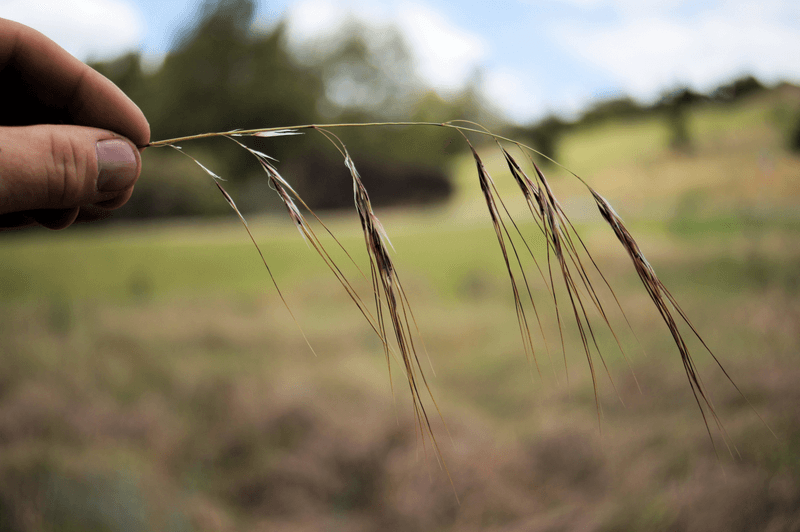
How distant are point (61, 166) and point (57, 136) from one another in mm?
42

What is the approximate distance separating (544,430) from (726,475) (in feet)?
2.34

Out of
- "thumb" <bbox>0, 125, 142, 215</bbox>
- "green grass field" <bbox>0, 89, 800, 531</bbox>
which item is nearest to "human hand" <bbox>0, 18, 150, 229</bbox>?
"thumb" <bbox>0, 125, 142, 215</bbox>

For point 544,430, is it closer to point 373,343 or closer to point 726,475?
point 726,475

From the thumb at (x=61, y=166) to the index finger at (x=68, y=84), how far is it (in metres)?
0.09

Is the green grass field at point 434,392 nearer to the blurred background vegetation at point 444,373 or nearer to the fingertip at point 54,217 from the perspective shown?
the blurred background vegetation at point 444,373

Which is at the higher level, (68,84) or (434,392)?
(68,84)

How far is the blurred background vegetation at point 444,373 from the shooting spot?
4.37 ft

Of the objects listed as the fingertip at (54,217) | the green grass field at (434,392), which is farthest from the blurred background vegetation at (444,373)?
the fingertip at (54,217)

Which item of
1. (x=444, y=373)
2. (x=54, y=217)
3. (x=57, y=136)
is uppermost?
(x=57, y=136)

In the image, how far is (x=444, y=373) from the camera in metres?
2.62

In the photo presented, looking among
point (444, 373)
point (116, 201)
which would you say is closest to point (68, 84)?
point (116, 201)

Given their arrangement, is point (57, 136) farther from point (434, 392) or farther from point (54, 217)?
point (434, 392)

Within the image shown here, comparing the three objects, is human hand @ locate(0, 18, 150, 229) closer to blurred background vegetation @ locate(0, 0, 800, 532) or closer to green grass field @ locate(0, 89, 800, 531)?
green grass field @ locate(0, 89, 800, 531)

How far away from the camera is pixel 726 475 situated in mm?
1108
